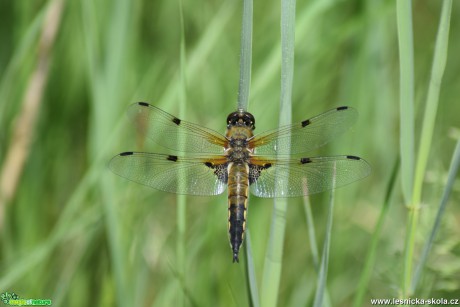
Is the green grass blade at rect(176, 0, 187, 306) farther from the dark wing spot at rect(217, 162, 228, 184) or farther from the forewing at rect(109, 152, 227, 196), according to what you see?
the dark wing spot at rect(217, 162, 228, 184)

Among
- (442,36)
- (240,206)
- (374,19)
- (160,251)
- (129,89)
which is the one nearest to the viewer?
(442,36)

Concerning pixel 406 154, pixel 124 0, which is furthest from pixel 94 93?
pixel 406 154

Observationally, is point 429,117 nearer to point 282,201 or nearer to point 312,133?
point 282,201

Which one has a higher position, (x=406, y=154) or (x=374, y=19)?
(x=374, y=19)

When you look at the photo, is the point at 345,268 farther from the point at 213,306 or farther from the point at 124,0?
the point at 124,0

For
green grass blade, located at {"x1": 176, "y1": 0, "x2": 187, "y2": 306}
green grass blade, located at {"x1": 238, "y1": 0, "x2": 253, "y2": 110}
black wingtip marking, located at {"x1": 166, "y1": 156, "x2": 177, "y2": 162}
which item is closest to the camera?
green grass blade, located at {"x1": 238, "y1": 0, "x2": 253, "y2": 110}

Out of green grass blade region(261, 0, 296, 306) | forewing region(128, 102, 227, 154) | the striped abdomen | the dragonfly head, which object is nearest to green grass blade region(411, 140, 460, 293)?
green grass blade region(261, 0, 296, 306)
